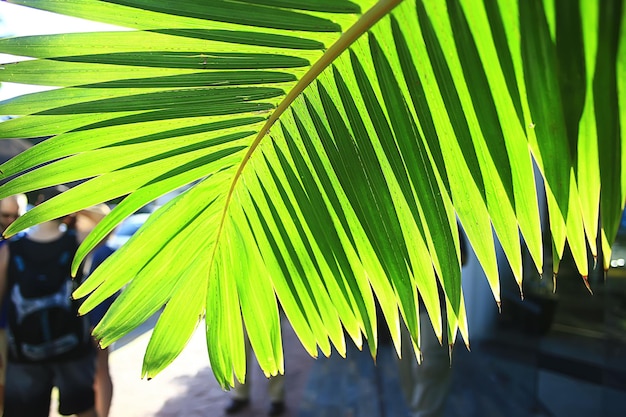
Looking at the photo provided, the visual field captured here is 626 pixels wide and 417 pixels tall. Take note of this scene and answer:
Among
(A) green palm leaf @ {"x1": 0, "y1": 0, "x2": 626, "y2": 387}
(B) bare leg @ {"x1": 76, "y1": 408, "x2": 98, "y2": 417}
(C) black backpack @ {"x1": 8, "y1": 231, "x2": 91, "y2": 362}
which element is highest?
(A) green palm leaf @ {"x1": 0, "y1": 0, "x2": 626, "y2": 387}

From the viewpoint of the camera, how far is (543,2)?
0.32m

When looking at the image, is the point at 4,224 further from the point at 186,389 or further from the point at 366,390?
the point at 366,390

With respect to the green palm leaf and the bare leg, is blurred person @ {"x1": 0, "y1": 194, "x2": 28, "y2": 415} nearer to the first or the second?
the bare leg

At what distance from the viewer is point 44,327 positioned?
2.24 meters

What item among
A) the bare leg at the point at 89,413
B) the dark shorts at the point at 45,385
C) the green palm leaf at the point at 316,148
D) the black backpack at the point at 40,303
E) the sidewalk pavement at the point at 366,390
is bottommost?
the sidewalk pavement at the point at 366,390

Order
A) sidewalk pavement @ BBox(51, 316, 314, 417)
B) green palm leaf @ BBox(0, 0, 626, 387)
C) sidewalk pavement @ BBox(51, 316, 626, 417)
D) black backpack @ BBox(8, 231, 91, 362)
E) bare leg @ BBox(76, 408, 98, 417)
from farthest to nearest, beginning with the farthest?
sidewalk pavement @ BBox(51, 316, 314, 417)
sidewalk pavement @ BBox(51, 316, 626, 417)
bare leg @ BBox(76, 408, 98, 417)
black backpack @ BBox(8, 231, 91, 362)
green palm leaf @ BBox(0, 0, 626, 387)

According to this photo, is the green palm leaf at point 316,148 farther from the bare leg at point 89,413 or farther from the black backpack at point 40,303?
the bare leg at point 89,413

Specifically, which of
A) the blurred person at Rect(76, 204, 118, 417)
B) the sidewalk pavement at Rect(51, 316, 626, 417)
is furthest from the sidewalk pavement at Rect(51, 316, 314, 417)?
the blurred person at Rect(76, 204, 118, 417)

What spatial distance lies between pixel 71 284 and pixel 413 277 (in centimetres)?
225

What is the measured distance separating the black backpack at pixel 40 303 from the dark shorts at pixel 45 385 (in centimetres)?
6

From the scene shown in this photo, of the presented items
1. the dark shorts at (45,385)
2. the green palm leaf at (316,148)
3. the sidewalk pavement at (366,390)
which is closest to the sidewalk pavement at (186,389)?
the sidewalk pavement at (366,390)

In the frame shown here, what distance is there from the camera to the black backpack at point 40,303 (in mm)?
2242

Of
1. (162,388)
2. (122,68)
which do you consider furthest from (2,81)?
(162,388)

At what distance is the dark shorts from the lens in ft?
7.60
